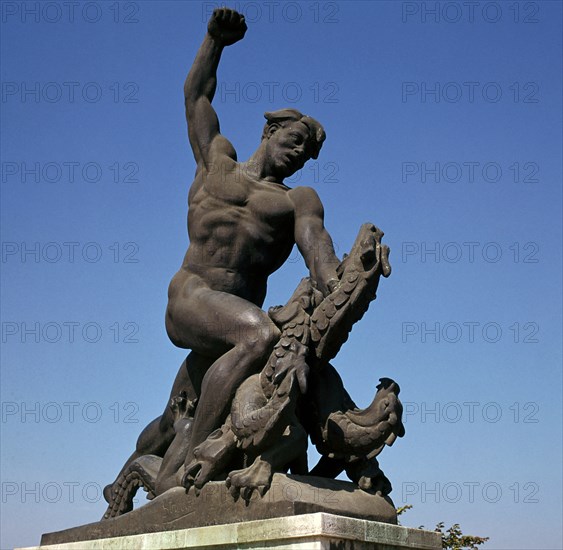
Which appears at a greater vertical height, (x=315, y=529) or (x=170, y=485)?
(x=170, y=485)

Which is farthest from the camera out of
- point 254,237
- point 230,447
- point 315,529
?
point 254,237

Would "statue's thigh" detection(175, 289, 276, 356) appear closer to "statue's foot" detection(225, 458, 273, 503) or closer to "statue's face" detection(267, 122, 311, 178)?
"statue's foot" detection(225, 458, 273, 503)

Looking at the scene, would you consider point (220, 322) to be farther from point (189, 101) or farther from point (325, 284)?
point (189, 101)

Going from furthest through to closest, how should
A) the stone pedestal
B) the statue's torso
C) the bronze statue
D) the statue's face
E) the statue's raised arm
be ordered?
the statue's raised arm, the statue's face, the statue's torso, the bronze statue, the stone pedestal

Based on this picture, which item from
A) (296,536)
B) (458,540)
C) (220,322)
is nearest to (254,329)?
(220,322)

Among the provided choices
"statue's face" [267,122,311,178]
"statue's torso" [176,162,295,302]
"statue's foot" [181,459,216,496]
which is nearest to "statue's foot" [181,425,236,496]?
"statue's foot" [181,459,216,496]

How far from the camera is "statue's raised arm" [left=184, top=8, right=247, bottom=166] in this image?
7.30m

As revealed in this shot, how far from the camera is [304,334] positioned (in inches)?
244

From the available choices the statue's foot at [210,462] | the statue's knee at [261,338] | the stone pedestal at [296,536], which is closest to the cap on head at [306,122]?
the statue's knee at [261,338]

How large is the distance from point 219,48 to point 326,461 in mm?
3436

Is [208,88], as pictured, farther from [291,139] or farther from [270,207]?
[270,207]

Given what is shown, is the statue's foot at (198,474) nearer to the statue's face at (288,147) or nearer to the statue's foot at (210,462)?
the statue's foot at (210,462)

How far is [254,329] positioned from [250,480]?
108 centimetres

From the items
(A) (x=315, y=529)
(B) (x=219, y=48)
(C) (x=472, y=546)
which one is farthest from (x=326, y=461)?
(C) (x=472, y=546)
